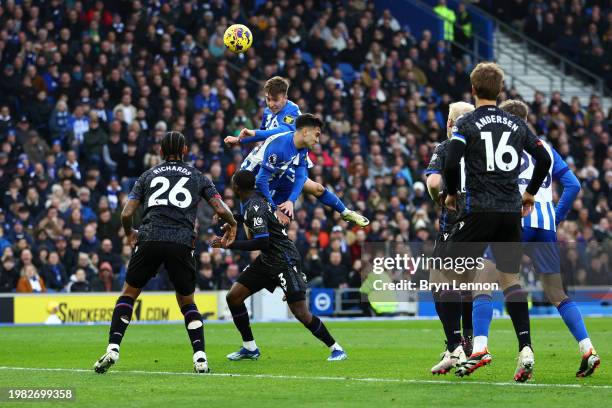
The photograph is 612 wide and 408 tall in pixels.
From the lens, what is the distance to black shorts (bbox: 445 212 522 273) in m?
9.66

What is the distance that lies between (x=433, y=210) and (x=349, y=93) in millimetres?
4475

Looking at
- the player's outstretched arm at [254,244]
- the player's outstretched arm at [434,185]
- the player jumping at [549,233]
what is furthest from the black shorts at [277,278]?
the player jumping at [549,233]

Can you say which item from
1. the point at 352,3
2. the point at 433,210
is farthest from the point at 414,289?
the point at 352,3

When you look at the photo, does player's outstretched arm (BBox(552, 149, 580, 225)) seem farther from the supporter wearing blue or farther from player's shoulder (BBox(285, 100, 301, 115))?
player's shoulder (BBox(285, 100, 301, 115))

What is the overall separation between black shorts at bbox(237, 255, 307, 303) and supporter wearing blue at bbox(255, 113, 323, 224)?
0.52 meters

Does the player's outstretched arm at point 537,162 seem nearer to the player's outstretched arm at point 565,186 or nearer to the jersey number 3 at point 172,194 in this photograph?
the player's outstretched arm at point 565,186

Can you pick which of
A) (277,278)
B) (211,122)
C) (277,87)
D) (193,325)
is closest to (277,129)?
(277,87)

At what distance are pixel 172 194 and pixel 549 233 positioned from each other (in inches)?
135

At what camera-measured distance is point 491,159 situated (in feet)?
31.7

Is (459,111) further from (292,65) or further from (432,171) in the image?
(292,65)

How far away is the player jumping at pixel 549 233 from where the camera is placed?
1042cm

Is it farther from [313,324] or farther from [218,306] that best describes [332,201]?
[218,306]

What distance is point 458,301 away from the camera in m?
10.9

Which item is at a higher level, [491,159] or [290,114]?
[290,114]
